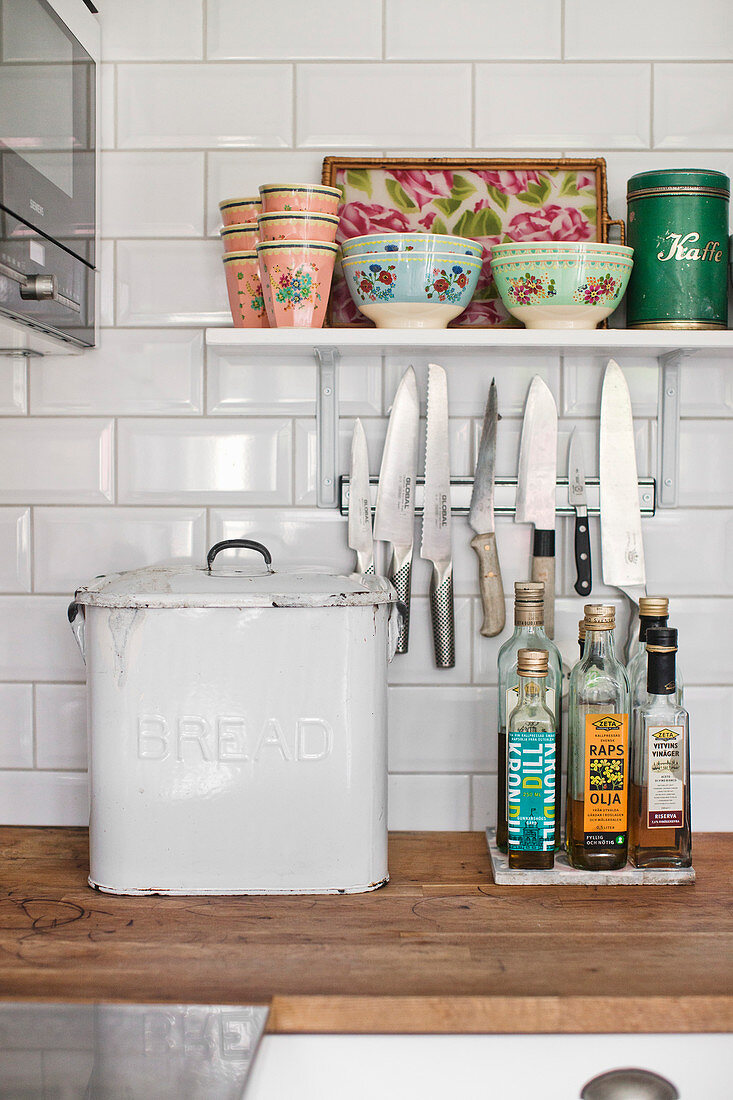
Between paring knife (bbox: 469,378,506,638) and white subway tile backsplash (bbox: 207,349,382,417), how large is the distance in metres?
0.14

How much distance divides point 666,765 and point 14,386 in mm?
897

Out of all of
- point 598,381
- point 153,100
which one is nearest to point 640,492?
point 598,381

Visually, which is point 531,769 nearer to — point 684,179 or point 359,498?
point 359,498

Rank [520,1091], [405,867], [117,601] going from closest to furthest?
1. [520,1091]
2. [117,601]
3. [405,867]

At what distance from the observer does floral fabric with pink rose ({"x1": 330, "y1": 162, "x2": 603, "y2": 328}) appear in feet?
4.08

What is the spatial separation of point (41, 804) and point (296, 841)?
420mm

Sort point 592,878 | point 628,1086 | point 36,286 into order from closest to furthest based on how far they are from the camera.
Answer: point 628,1086 < point 36,286 < point 592,878

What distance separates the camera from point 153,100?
4.13 ft

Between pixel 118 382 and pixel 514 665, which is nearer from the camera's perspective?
pixel 514 665

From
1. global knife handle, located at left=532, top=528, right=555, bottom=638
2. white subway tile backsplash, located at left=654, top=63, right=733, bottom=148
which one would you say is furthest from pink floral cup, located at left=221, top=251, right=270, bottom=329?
white subway tile backsplash, located at left=654, top=63, right=733, bottom=148

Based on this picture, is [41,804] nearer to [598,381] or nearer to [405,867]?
[405,867]

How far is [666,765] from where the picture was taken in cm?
107

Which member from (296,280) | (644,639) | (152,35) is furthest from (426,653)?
(152,35)

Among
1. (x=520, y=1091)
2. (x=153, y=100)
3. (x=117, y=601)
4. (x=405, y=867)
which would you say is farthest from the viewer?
(x=153, y=100)
